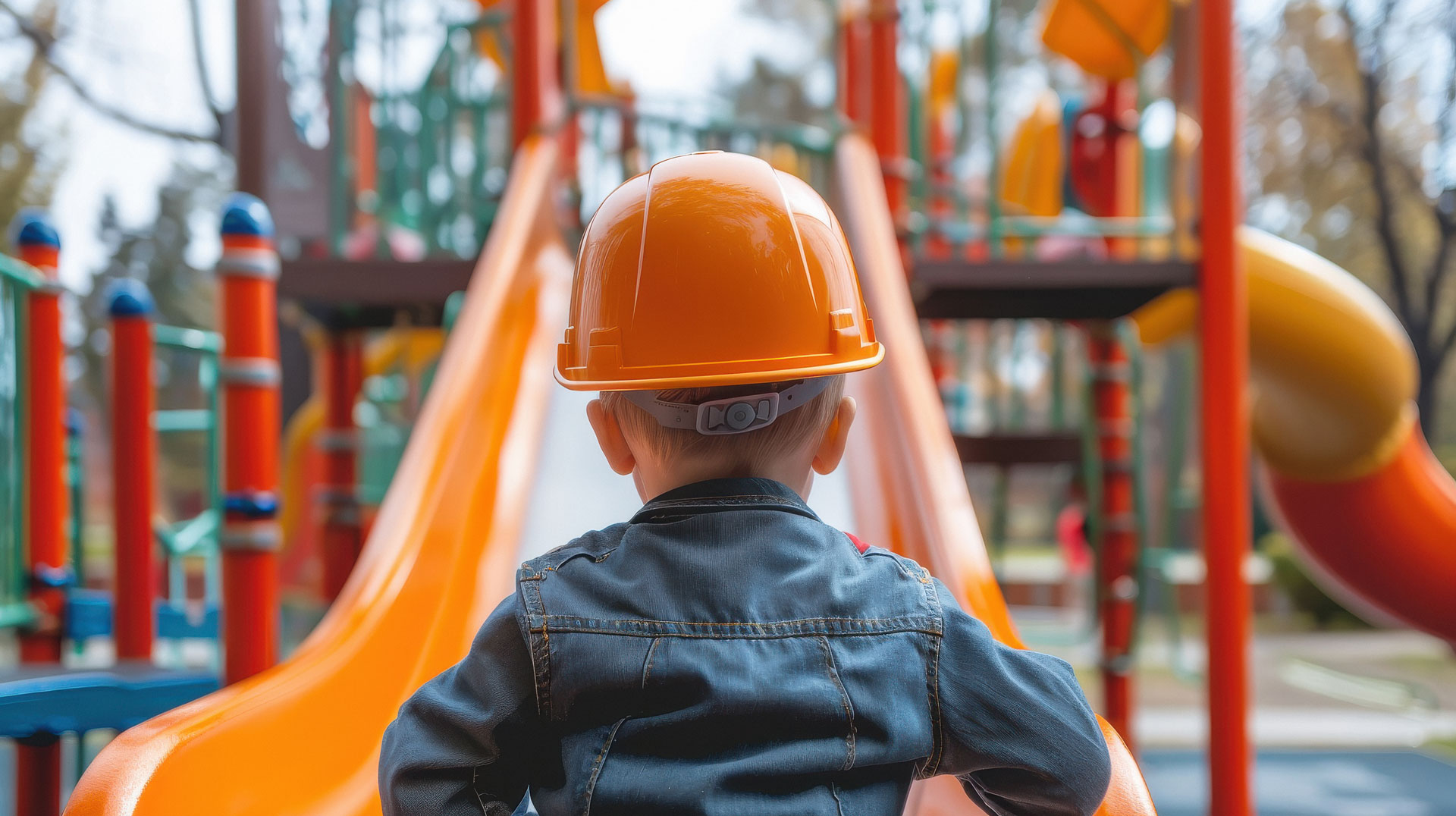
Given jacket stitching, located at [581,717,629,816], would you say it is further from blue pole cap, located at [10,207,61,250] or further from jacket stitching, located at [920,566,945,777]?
blue pole cap, located at [10,207,61,250]

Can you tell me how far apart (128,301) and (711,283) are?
225cm

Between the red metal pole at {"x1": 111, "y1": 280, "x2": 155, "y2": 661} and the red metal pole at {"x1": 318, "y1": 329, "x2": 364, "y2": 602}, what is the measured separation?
219cm

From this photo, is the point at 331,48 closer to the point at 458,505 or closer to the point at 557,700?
the point at 458,505

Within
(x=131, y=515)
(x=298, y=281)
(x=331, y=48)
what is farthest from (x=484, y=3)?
(x=131, y=515)

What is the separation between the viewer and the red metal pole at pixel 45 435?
122 inches

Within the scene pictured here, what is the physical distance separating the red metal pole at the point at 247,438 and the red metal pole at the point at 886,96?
9.27ft

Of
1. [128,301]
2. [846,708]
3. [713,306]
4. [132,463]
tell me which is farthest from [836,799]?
[128,301]

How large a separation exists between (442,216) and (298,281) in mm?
895

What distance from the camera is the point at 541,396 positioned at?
3.15 metres

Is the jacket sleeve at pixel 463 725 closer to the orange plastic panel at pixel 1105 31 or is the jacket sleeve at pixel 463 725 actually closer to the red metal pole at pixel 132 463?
the red metal pole at pixel 132 463

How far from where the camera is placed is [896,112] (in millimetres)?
4488

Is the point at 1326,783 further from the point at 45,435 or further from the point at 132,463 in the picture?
the point at 45,435

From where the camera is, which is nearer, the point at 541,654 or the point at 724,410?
the point at 541,654

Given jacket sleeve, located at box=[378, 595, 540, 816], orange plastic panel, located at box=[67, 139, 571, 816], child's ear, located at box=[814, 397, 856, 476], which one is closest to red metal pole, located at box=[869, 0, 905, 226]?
orange plastic panel, located at box=[67, 139, 571, 816]
